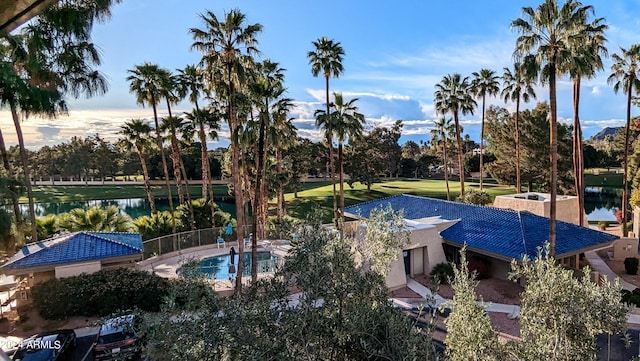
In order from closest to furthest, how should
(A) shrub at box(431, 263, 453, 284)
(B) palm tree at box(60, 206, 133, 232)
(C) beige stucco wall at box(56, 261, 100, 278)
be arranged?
1. (C) beige stucco wall at box(56, 261, 100, 278)
2. (A) shrub at box(431, 263, 453, 284)
3. (B) palm tree at box(60, 206, 133, 232)

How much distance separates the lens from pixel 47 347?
36.7ft

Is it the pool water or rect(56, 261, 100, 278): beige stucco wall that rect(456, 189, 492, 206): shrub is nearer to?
the pool water

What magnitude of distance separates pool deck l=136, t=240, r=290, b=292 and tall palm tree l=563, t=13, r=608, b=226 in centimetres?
1626

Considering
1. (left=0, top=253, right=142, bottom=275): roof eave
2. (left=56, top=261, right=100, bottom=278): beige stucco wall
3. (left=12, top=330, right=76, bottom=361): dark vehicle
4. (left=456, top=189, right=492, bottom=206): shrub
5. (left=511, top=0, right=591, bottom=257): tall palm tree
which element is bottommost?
(left=12, top=330, right=76, bottom=361): dark vehicle

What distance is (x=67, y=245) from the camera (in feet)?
54.6

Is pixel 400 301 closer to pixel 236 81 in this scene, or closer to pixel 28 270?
pixel 236 81

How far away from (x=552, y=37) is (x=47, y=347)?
71.6 feet

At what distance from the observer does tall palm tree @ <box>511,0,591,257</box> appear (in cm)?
1480

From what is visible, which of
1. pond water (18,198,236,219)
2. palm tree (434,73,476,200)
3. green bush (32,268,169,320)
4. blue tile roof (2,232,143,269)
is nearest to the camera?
green bush (32,268,169,320)

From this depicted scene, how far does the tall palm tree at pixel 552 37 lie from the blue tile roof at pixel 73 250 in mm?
19855

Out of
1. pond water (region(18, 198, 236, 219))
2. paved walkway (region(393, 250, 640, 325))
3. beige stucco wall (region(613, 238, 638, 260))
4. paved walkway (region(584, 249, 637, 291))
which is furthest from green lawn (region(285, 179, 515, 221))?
paved walkway (region(393, 250, 640, 325))

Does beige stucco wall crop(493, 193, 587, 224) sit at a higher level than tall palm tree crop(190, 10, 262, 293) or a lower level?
lower

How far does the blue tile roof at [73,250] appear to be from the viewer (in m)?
15.4

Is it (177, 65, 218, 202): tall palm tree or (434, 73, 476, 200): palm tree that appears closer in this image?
(177, 65, 218, 202): tall palm tree
